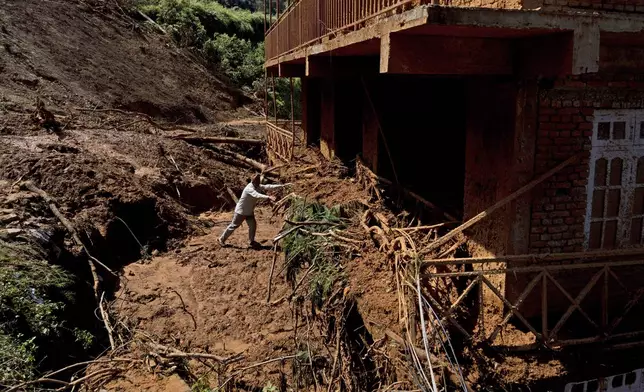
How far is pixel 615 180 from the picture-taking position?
18.3 feet

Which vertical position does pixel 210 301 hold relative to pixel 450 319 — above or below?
below

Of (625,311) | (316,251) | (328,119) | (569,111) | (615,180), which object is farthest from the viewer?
(328,119)

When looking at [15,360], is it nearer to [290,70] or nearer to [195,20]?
[290,70]

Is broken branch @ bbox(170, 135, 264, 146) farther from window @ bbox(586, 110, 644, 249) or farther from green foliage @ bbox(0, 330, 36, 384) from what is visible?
window @ bbox(586, 110, 644, 249)

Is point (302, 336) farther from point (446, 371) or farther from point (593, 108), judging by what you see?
point (593, 108)

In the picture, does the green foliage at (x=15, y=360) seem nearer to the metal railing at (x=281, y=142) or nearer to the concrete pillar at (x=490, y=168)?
the concrete pillar at (x=490, y=168)

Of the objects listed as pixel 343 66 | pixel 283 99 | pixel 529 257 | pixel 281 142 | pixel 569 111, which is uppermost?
pixel 283 99

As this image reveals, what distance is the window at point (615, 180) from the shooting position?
213 inches

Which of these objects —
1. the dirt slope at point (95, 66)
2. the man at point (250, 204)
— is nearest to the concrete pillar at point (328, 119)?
the man at point (250, 204)

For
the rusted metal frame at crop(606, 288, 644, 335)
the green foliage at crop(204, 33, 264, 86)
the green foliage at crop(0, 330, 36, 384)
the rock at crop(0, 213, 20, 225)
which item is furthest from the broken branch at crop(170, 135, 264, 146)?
the rusted metal frame at crop(606, 288, 644, 335)

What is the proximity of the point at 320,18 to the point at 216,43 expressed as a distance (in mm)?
26360

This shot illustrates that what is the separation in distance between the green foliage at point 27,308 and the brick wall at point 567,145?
5.69 metres

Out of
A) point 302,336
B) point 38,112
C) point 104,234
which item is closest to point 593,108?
point 302,336

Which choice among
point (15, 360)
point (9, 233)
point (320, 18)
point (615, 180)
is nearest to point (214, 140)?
point (9, 233)
